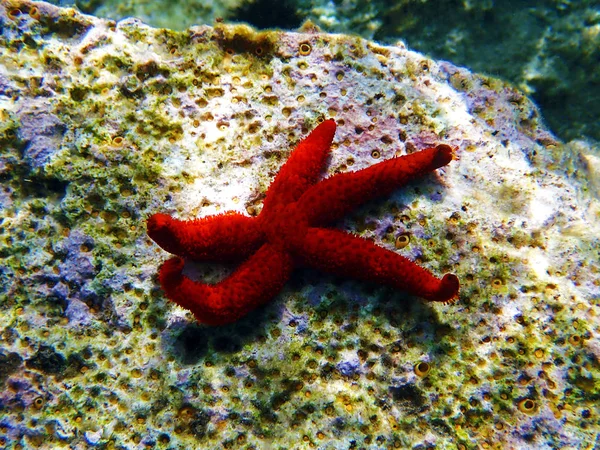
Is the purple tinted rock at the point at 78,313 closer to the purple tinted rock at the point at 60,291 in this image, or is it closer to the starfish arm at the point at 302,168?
the purple tinted rock at the point at 60,291

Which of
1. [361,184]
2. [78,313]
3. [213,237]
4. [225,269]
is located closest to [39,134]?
[78,313]

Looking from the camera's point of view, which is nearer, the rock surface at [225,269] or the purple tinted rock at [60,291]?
the rock surface at [225,269]

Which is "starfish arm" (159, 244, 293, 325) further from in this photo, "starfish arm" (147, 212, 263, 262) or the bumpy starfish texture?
"starfish arm" (147, 212, 263, 262)

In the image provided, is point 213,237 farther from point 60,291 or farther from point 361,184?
point 60,291

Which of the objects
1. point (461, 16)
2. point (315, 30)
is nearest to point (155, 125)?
point (315, 30)

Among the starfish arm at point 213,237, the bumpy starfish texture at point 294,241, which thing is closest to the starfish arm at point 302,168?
the bumpy starfish texture at point 294,241

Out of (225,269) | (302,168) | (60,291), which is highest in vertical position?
(302,168)

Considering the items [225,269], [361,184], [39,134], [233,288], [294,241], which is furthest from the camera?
[39,134]
